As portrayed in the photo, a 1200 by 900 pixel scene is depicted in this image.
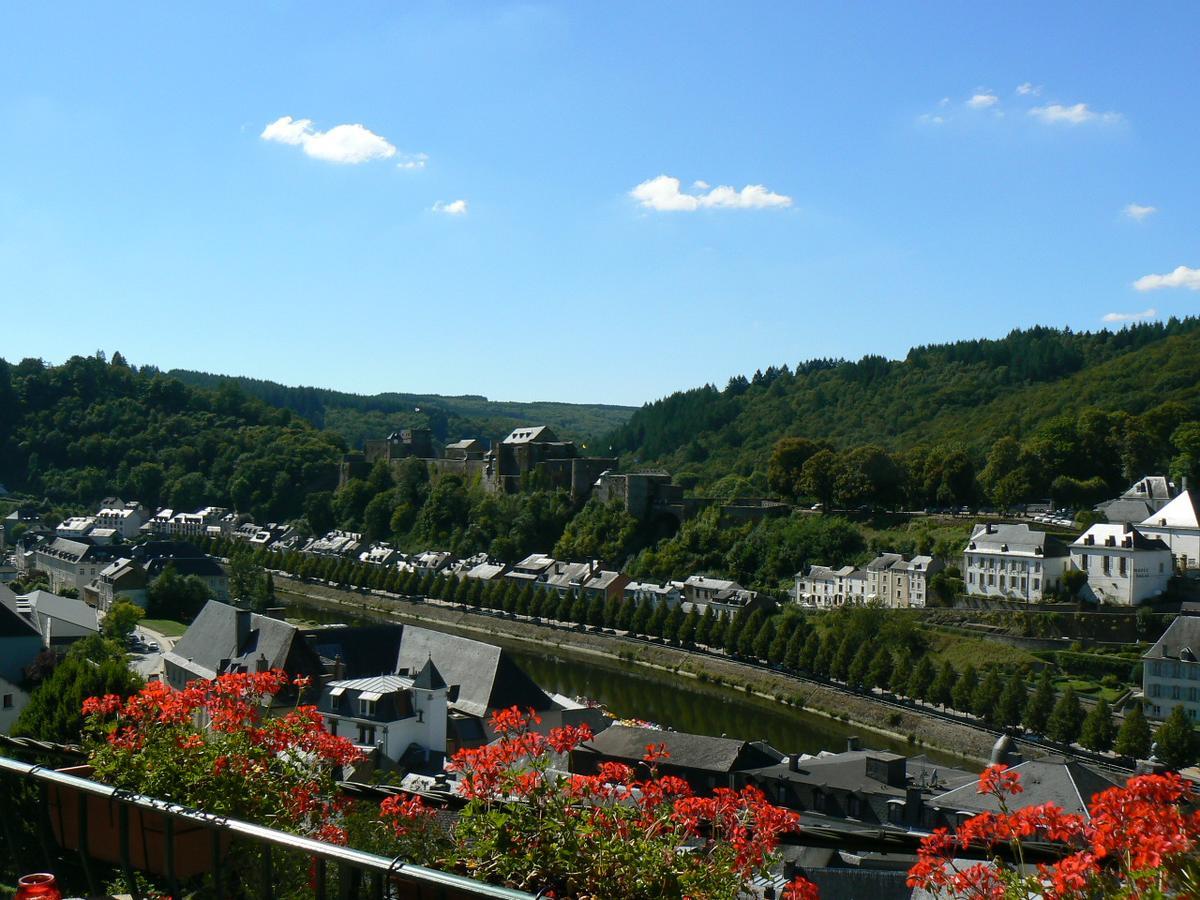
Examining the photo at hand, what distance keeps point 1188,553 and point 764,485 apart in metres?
23.5

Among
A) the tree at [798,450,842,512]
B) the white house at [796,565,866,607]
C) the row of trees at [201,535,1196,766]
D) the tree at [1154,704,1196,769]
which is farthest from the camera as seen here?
the tree at [798,450,842,512]

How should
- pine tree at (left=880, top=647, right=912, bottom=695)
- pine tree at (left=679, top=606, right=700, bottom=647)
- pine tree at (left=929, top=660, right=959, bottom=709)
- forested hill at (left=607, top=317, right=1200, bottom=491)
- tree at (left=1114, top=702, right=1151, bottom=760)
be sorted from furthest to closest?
forested hill at (left=607, top=317, right=1200, bottom=491)
pine tree at (left=679, top=606, right=700, bottom=647)
pine tree at (left=880, top=647, right=912, bottom=695)
pine tree at (left=929, top=660, right=959, bottom=709)
tree at (left=1114, top=702, right=1151, bottom=760)

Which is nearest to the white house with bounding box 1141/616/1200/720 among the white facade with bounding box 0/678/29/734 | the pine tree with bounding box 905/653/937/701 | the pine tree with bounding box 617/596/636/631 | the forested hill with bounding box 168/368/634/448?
the pine tree with bounding box 905/653/937/701

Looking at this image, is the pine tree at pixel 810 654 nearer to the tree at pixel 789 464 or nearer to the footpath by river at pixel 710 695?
the footpath by river at pixel 710 695

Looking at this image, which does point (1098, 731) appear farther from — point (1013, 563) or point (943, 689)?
point (1013, 563)

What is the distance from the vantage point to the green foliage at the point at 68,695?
13273mm

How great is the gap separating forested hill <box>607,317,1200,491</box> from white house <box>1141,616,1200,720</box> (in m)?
26.2

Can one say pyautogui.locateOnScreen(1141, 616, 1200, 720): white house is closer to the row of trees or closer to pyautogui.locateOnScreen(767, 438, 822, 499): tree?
the row of trees

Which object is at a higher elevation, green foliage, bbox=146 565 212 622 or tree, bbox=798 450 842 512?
tree, bbox=798 450 842 512

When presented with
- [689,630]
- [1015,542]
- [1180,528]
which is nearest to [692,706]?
[689,630]

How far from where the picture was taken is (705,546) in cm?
4119

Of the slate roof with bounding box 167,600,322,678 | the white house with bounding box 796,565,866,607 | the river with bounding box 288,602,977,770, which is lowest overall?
the river with bounding box 288,602,977,770

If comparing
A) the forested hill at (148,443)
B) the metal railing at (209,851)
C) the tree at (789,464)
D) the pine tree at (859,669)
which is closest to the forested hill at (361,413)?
the forested hill at (148,443)

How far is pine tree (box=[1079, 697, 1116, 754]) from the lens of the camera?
21.2 meters
